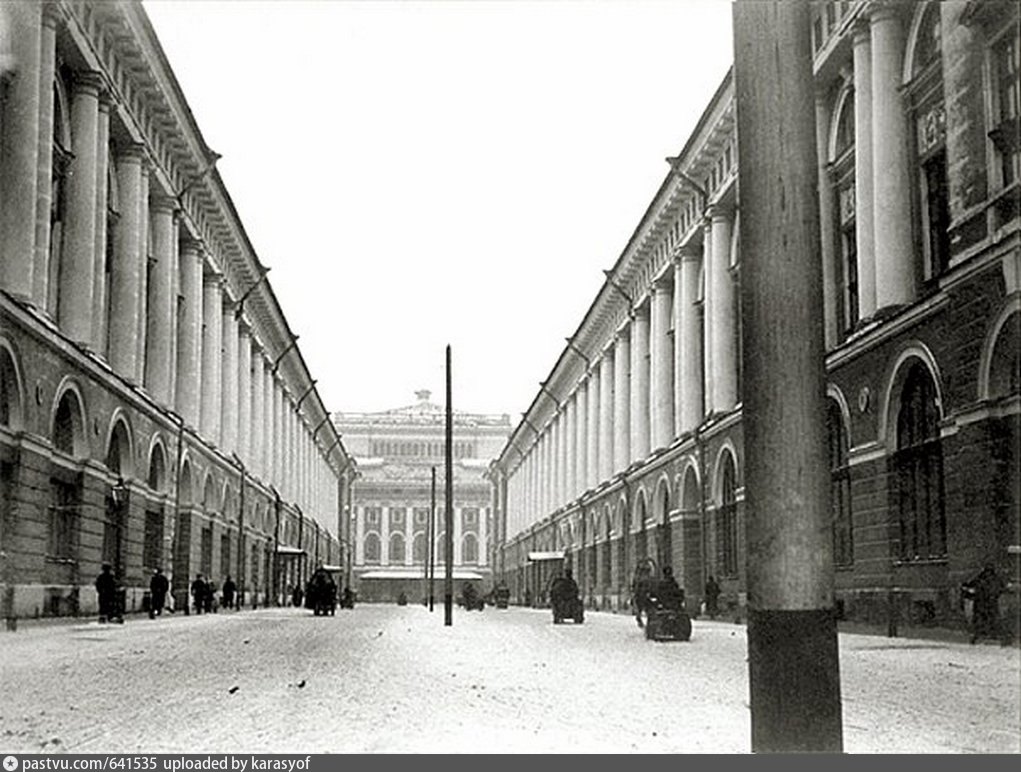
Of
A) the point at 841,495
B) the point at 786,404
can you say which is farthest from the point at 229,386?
the point at 786,404

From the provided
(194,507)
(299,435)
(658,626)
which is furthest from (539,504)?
(658,626)

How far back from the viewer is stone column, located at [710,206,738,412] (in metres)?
39.2

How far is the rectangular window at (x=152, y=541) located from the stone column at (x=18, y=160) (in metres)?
14.2

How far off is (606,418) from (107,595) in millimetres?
34887

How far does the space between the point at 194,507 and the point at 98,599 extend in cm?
1287

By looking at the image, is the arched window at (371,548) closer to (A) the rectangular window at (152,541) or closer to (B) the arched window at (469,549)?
(B) the arched window at (469,549)

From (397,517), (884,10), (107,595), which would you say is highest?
(884,10)

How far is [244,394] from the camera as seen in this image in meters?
59.2

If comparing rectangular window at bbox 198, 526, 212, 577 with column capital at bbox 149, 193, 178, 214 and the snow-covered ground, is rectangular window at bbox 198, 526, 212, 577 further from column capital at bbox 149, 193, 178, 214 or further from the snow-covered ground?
the snow-covered ground

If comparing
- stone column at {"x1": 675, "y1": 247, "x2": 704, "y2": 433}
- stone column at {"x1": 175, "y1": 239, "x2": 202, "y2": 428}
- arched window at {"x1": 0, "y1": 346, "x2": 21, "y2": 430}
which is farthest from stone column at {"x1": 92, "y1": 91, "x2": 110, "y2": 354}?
stone column at {"x1": 675, "y1": 247, "x2": 704, "y2": 433}

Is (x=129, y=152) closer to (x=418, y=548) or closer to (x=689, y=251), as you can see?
(x=689, y=251)

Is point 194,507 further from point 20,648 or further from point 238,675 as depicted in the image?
point 238,675

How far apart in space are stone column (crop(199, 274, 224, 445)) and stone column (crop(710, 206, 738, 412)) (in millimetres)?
19528
